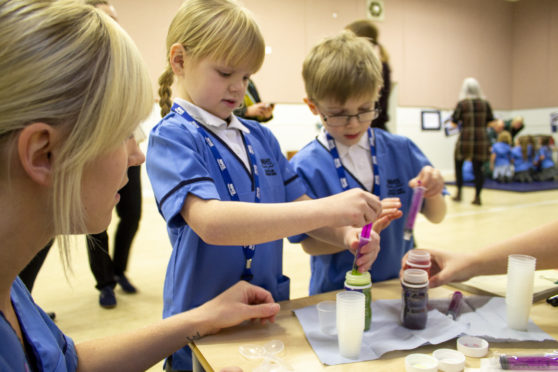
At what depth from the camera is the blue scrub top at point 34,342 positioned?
619 millimetres

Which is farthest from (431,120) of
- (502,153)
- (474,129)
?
(474,129)

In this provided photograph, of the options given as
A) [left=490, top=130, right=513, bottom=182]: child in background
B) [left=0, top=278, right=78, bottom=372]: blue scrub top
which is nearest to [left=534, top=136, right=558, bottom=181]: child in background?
[left=490, top=130, right=513, bottom=182]: child in background

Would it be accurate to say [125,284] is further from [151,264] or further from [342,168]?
[342,168]

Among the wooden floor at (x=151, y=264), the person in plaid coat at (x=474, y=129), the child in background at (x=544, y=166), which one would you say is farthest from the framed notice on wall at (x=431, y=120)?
the wooden floor at (x=151, y=264)

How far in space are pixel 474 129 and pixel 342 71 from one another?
5212mm

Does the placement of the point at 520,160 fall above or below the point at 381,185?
below

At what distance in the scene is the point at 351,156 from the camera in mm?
1496

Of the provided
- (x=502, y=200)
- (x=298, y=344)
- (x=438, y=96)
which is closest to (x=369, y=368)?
(x=298, y=344)

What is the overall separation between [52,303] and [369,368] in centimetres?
243

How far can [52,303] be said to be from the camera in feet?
8.52

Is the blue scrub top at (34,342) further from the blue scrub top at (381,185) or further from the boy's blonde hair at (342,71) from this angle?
the boy's blonde hair at (342,71)

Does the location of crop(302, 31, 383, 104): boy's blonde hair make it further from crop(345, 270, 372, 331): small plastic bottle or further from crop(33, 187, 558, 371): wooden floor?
crop(33, 187, 558, 371): wooden floor

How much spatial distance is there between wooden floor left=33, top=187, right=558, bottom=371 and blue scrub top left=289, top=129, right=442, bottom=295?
765 millimetres

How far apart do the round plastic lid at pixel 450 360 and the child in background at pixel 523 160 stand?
8.01 metres
